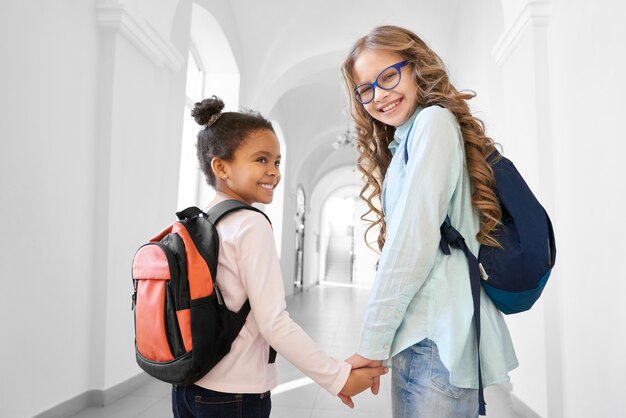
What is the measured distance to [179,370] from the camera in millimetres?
1192

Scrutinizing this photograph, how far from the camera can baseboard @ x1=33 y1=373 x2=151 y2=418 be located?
10.5 feet

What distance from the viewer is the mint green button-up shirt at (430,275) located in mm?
1110

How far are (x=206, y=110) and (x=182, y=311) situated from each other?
649mm

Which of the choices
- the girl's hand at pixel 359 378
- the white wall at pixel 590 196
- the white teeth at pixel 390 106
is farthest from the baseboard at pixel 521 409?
the white teeth at pixel 390 106

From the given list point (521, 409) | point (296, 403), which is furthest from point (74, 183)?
point (521, 409)

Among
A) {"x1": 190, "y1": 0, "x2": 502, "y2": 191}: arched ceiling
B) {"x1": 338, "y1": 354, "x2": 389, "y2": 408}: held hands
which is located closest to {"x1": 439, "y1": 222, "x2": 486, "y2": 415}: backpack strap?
{"x1": 338, "y1": 354, "x2": 389, "y2": 408}: held hands

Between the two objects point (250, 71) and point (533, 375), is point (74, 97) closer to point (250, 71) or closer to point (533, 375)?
point (533, 375)

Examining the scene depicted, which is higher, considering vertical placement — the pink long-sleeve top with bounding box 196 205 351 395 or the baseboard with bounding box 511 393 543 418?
the pink long-sleeve top with bounding box 196 205 351 395

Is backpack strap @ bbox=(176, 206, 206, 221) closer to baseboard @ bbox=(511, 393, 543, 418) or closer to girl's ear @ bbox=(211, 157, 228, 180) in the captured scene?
girl's ear @ bbox=(211, 157, 228, 180)

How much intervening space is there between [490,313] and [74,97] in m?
3.34

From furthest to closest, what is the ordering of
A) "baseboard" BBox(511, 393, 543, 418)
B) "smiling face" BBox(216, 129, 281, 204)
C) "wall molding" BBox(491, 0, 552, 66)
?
"baseboard" BBox(511, 393, 543, 418), "wall molding" BBox(491, 0, 552, 66), "smiling face" BBox(216, 129, 281, 204)

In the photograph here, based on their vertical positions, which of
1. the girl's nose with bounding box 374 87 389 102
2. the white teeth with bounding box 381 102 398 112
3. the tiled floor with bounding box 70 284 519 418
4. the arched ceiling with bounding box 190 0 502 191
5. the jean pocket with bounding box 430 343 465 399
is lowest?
the tiled floor with bounding box 70 284 519 418

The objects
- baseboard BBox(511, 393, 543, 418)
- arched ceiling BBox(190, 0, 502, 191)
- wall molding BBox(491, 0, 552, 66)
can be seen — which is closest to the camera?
wall molding BBox(491, 0, 552, 66)

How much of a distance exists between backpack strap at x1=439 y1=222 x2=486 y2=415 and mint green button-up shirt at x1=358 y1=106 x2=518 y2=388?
0.04ft
